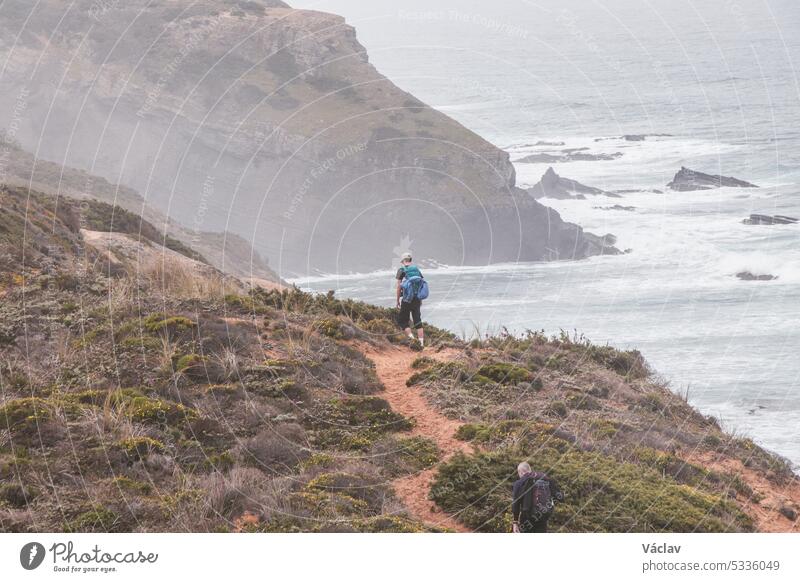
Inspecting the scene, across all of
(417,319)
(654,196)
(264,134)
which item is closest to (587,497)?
(417,319)

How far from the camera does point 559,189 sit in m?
114

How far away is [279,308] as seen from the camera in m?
22.8

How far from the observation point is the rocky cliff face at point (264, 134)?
10094 centimetres

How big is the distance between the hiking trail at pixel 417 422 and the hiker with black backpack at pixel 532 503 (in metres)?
0.96

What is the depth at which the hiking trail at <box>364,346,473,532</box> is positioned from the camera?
1332 centimetres

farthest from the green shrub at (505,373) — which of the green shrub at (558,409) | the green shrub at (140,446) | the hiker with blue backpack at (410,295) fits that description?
the green shrub at (140,446)

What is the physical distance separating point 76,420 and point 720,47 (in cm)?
19106

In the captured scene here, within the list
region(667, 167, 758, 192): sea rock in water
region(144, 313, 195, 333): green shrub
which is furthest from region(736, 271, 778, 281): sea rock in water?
region(144, 313, 195, 333): green shrub

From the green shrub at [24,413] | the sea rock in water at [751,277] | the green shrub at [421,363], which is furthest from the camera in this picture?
the sea rock in water at [751,277]

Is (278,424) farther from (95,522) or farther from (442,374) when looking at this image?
(442,374)

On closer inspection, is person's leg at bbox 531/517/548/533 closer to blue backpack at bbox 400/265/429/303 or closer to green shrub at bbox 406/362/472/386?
green shrub at bbox 406/362/472/386

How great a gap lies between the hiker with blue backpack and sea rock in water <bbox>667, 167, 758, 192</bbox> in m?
86.8

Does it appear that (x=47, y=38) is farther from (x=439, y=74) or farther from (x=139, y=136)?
(x=439, y=74)

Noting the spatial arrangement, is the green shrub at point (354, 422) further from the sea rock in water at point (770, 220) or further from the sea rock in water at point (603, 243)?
the sea rock in water at point (770, 220)
